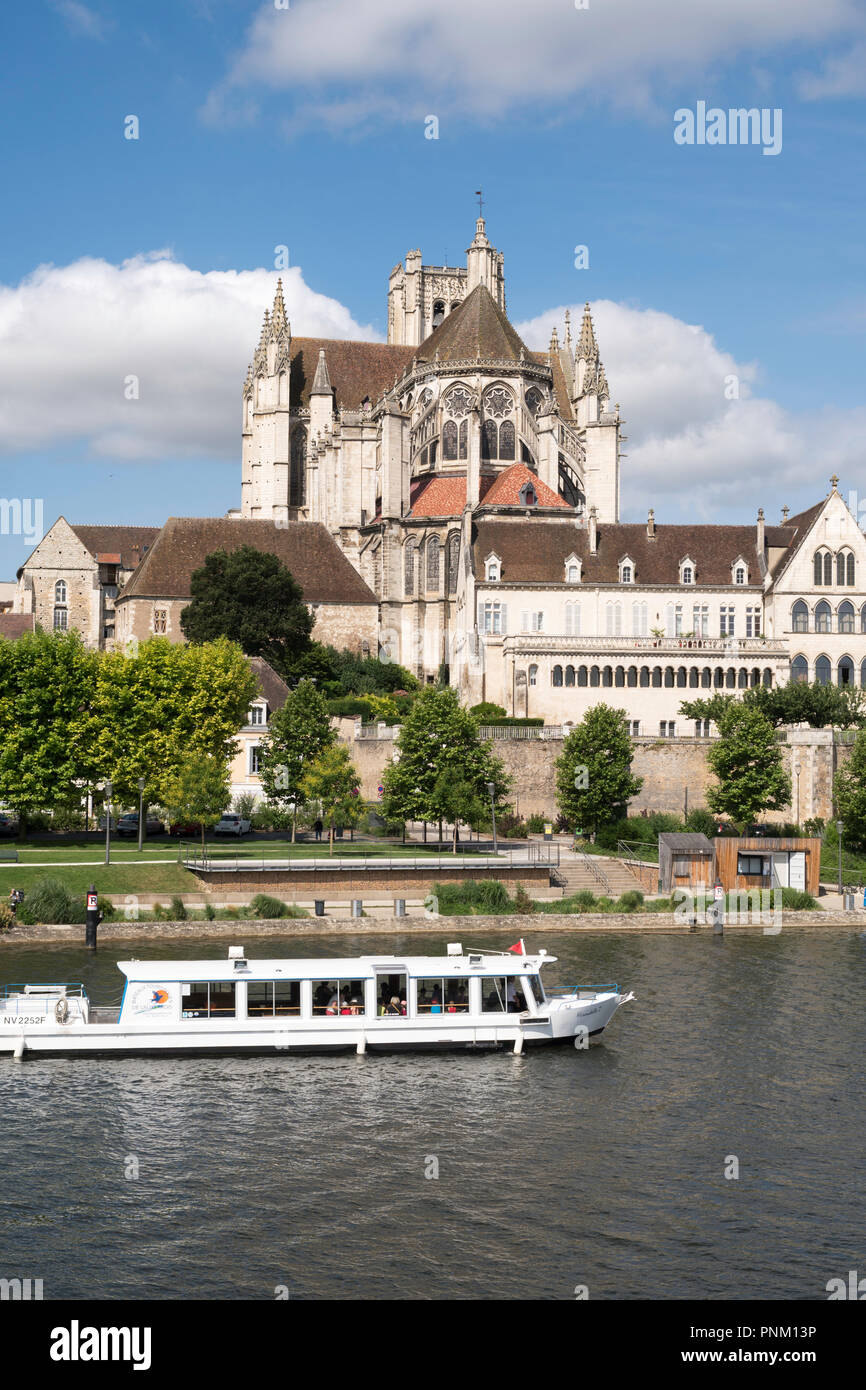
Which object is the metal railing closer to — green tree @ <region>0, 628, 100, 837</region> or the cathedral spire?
green tree @ <region>0, 628, 100, 837</region>

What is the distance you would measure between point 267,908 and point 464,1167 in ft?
80.2

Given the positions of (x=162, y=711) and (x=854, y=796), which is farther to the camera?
(x=854, y=796)

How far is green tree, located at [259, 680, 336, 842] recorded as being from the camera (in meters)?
63.5

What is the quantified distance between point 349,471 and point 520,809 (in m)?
48.9

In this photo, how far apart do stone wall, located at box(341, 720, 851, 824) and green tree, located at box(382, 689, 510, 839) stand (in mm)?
6919

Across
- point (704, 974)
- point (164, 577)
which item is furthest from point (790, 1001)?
point (164, 577)

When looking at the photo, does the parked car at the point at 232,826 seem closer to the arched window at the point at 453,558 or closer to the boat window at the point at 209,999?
the boat window at the point at 209,999

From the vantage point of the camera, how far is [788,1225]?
2444cm

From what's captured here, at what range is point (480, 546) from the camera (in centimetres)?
8381

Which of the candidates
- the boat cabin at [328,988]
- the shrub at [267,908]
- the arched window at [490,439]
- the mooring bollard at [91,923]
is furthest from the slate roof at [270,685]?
the boat cabin at [328,988]

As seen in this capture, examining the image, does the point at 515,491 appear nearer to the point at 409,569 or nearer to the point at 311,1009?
the point at 409,569

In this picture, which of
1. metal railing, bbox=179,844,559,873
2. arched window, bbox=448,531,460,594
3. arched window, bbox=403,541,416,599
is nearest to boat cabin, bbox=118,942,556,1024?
metal railing, bbox=179,844,559,873

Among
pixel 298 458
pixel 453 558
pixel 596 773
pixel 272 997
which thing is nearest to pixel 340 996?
pixel 272 997

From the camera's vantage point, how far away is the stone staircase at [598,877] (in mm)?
57688
